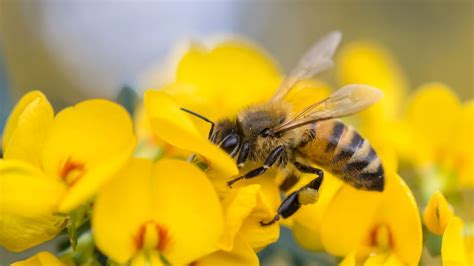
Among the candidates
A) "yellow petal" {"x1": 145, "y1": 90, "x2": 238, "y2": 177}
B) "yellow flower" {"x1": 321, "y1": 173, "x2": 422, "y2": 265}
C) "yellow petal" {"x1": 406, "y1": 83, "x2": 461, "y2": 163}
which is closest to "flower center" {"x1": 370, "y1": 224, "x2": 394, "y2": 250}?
"yellow flower" {"x1": 321, "y1": 173, "x2": 422, "y2": 265}

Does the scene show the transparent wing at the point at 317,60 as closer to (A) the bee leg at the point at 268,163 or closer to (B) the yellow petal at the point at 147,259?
(A) the bee leg at the point at 268,163

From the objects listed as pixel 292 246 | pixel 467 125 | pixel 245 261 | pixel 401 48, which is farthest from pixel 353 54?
pixel 401 48

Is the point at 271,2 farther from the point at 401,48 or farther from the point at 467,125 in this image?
the point at 467,125

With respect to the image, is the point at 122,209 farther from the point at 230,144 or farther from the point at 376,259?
the point at 376,259

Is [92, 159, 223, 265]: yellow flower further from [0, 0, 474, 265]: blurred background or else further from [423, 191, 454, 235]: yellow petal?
[0, 0, 474, 265]: blurred background

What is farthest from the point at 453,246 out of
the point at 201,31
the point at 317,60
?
the point at 201,31

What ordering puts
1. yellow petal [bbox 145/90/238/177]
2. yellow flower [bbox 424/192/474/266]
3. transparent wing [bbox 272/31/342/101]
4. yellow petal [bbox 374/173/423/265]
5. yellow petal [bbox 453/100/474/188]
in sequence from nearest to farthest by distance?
yellow petal [bbox 145/90/238/177], yellow flower [bbox 424/192/474/266], yellow petal [bbox 374/173/423/265], transparent wing [bbox 272/31/342/101], yellow petal [bbox 453/100/474/188]
